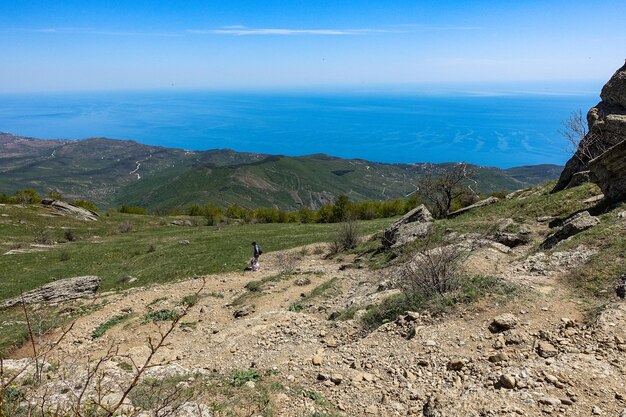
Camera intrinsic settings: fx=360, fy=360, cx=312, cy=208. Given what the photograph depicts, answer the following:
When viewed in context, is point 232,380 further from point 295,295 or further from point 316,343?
point 295,295

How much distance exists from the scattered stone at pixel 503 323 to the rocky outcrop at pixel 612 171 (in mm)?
14037

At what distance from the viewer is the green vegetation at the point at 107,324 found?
1648 cm

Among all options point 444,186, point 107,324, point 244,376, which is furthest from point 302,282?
point 444,186

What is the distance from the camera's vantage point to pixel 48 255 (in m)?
37.8

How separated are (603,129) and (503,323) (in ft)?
84.2

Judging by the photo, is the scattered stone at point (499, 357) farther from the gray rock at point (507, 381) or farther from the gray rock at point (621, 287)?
the gray rock at point (621, 287)

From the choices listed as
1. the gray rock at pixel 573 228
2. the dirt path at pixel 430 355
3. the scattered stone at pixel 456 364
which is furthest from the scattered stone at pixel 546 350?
the gray rock at pixel 573 228

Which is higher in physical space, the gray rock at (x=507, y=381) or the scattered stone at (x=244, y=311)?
the gray rock at (x=507, y=381)

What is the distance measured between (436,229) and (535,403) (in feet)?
58.1

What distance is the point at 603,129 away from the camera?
27.1m

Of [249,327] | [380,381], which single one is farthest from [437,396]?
[249,327]

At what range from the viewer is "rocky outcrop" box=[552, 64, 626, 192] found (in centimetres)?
2631

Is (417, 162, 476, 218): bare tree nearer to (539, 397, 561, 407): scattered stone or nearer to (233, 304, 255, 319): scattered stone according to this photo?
(233, 304, 255, 319): scattered stone

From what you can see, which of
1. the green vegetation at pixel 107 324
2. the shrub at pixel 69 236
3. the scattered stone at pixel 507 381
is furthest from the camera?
the shrub at pixel 69 236
